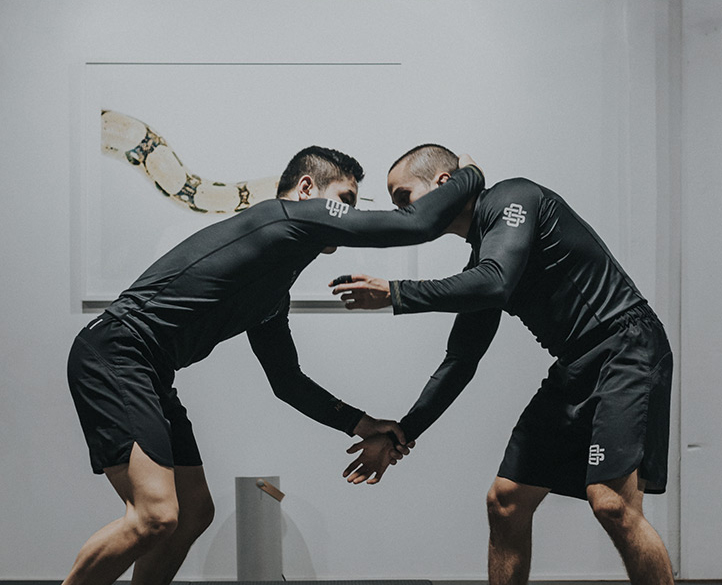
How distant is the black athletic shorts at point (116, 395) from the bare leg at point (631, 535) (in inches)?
44.8

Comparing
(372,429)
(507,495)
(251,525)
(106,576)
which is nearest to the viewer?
(106,576)

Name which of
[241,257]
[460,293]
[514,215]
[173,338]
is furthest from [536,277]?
[173,338]

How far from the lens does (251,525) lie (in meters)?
2.88

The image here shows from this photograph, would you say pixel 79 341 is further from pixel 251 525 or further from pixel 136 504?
pixel 251 525

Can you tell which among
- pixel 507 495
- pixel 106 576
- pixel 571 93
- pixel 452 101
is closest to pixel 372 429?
pixel 507 495

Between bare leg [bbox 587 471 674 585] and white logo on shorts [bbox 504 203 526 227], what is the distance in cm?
73

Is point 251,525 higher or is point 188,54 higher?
point 188,54

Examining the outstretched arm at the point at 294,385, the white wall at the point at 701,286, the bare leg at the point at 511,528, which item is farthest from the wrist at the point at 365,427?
the white wall at the point at 701,286

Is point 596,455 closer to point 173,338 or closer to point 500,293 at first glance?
point 500,293

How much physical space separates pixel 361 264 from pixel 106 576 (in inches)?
67.0

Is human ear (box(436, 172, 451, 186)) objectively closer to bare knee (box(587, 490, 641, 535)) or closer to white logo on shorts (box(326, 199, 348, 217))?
white logo on shorts (box(326, 199, 348, 217))

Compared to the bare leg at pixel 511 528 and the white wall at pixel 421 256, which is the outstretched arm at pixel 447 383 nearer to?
the bare leg at pixel 511 528

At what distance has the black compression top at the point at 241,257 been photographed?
1940 mm

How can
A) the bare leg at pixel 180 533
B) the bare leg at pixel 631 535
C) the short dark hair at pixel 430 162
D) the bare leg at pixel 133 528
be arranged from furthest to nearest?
the short dark hair at pixel 430 162 < the bare leg at pixel 180 533 < the bare leg at pixel 631 535 < the bare leg at pixel 133 528
